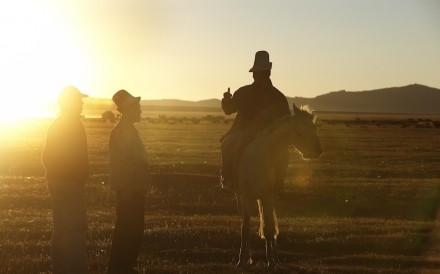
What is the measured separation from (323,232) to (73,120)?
845 cm

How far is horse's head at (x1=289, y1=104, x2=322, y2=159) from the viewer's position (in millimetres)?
11766

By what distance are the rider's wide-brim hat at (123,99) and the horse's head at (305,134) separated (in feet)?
8.95

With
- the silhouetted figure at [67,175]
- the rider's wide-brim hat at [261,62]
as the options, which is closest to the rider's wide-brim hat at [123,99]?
the silhouetted figure at [67,175]

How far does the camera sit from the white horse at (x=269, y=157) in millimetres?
11852

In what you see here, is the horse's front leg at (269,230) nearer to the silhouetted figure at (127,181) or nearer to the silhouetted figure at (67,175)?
the silhouetted figure at (127,181)

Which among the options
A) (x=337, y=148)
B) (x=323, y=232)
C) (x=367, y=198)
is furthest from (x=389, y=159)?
(x=323, y=232)

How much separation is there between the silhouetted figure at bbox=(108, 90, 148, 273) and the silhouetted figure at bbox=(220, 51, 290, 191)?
2.14 m

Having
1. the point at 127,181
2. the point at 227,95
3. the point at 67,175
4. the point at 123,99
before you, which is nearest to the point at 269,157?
the point at 227,95

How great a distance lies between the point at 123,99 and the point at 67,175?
1.62 meters

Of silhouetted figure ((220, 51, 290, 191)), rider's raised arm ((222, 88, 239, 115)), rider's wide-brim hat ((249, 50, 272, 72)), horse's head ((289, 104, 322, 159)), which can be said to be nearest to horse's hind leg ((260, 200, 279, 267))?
silhouetted figure ((220, 51, 290, 191))

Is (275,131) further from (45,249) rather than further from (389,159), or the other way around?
(389,159)

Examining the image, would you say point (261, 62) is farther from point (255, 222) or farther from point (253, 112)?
point (255, 222)

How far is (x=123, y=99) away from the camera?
1098 cm

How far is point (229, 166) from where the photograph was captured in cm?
1266
